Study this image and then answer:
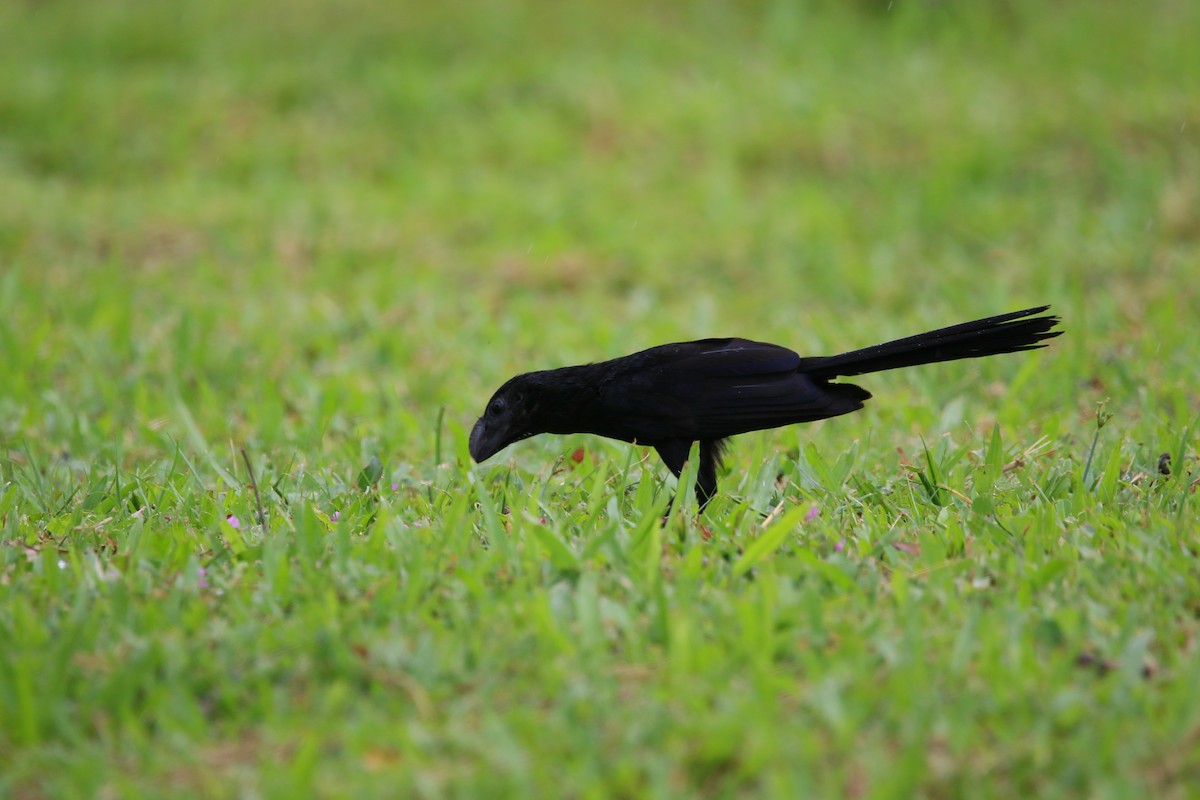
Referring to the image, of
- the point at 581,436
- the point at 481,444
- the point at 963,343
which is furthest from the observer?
the point at 581,436

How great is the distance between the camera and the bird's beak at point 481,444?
3689 mm

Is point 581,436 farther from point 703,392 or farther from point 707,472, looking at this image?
point 703,392

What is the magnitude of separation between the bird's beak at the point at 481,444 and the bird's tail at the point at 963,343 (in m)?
1.09

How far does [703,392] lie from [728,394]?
0.25 feet

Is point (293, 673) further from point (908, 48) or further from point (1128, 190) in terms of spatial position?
point (908, 48)

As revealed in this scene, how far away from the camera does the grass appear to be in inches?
89.1

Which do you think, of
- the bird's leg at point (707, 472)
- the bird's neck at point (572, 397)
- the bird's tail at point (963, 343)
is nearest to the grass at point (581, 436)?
the bird's leg at point (707, 472)

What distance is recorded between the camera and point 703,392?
3.59 metres

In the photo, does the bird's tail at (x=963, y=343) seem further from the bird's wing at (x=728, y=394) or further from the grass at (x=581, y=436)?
the grass at (x=581, y=436)

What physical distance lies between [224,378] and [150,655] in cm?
310

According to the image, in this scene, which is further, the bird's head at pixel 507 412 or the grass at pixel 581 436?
the bird's head at pixel 507 412

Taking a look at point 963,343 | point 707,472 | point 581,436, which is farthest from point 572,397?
point 963,343

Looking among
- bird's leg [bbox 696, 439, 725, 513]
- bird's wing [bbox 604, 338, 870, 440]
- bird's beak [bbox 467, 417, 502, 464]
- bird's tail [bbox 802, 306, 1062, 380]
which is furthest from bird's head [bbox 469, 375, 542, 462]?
bird's tail [bbox 802, 306, 1062, 380]

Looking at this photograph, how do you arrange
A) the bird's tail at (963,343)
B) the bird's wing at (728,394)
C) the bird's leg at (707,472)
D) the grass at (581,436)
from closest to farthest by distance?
the grass at (581,436) < the bird's tail at (963,343) < the bird's wing at (728,394) < the bird's leg at (707,472)
